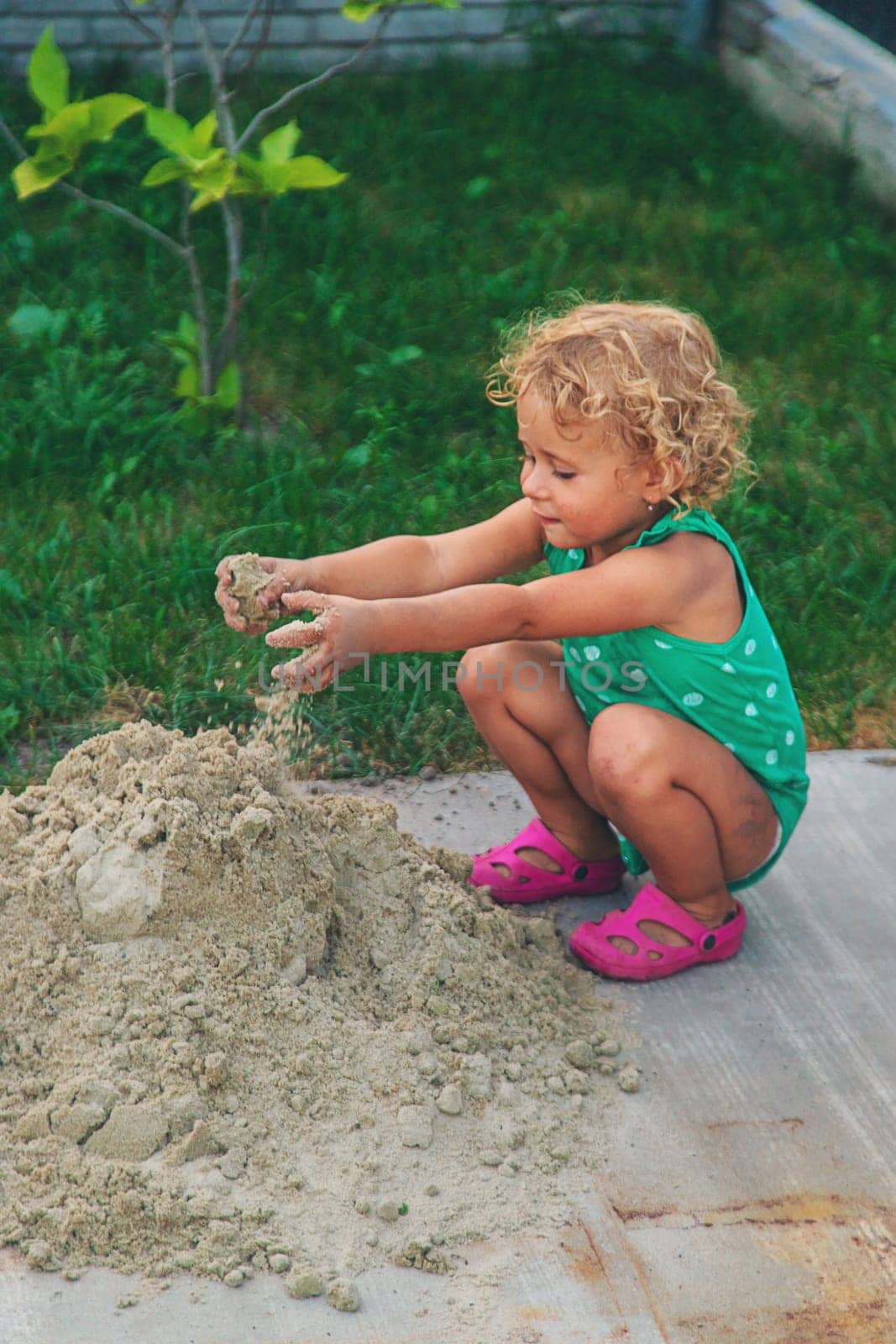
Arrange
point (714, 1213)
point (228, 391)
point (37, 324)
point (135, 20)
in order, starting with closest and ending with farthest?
point (714, 1213)
point (135, 20)
point (228, 391)
point (37, 324)

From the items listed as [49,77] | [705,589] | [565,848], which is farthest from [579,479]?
[49,77]

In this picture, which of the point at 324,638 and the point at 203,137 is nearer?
the point at 324,638

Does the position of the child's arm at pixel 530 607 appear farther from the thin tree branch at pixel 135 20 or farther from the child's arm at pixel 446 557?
the thin tree branch at pixel 135 20

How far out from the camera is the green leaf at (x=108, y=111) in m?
3.54

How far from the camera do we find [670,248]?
5.30 m

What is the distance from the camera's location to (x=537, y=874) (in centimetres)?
276

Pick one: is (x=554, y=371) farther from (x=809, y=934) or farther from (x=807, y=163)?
(x=807, y=163)

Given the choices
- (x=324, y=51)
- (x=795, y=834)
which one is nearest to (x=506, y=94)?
(x=324, y=51)

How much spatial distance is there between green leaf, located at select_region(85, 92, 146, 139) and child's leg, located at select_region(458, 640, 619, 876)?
1.67m

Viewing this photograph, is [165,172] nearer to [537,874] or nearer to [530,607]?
[530,607]

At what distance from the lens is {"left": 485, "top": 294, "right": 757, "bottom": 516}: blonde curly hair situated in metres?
2.32

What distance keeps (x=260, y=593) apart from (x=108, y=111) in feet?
5.65

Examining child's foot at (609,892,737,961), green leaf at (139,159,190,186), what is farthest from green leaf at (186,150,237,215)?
child's foot at (609,892,737,961)

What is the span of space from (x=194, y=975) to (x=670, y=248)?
12.3 ft
